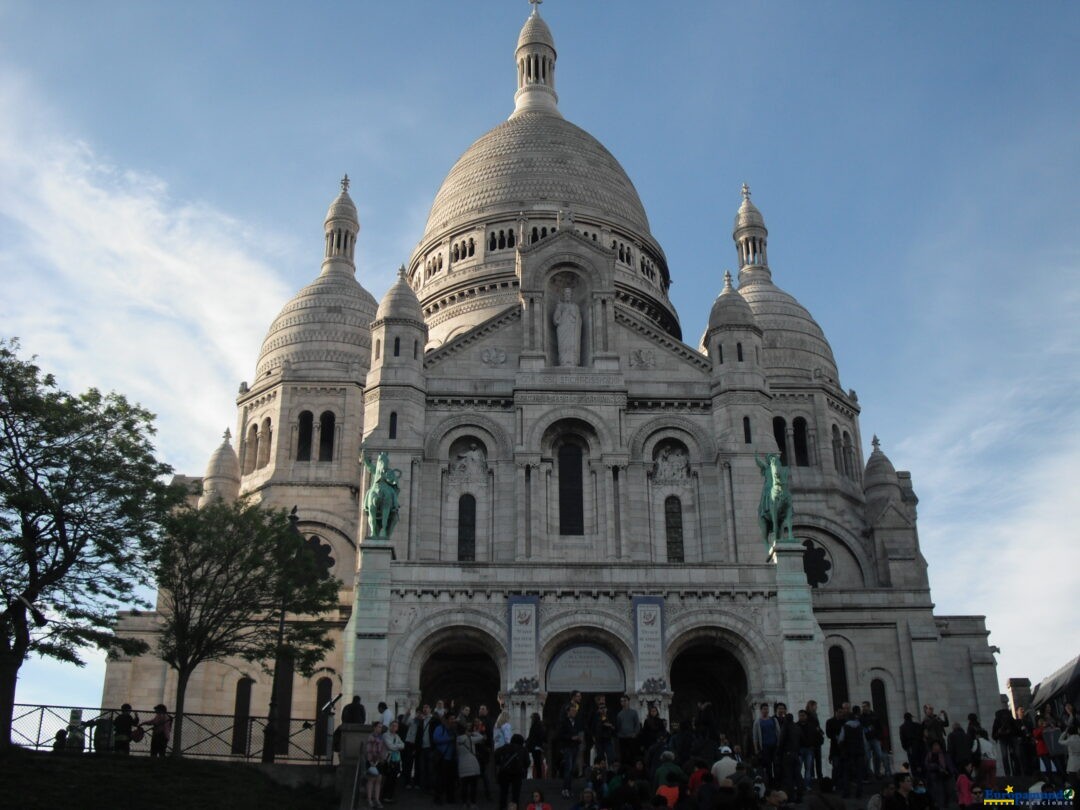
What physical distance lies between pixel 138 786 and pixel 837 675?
29980 mm

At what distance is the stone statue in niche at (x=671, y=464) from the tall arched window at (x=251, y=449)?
18795mm

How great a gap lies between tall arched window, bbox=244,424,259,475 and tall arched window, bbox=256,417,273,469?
0.98ft

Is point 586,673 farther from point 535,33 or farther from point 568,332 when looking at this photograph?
point 535,33

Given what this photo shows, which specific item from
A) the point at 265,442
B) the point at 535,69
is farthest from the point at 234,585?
the point at 535,69

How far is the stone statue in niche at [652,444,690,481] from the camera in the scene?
44500 millimetres

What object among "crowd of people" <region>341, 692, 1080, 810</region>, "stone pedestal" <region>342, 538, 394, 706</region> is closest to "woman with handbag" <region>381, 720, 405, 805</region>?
"crowd of people" <region>341, 692, 1080, 810</region>

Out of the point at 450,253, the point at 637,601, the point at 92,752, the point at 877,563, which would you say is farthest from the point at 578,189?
the point at 92,752

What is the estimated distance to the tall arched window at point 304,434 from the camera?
2121 inches

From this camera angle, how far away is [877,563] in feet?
174

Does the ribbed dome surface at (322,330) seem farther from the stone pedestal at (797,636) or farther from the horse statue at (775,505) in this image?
the stone pedestal at (797,636)

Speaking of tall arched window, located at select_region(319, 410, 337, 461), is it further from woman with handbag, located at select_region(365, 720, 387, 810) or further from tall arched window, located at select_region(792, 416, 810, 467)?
woman with handbag, located at select_region(365, 720, 387, 810)

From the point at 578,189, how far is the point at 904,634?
2654cm

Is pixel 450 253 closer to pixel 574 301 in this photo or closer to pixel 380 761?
pixel 574 301

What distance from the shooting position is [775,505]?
3997 cm
